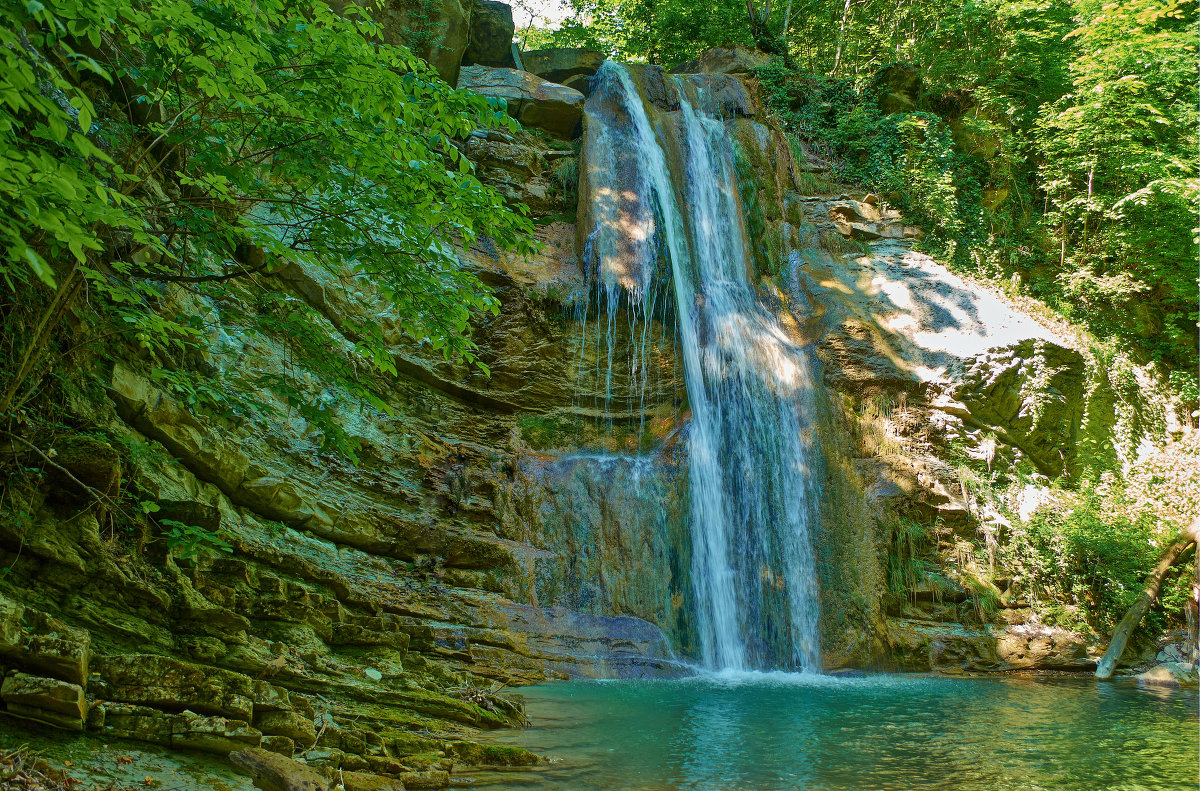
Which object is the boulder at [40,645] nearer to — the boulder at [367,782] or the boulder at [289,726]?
the boulder at [289,726]

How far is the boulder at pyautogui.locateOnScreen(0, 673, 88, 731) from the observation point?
2.84m

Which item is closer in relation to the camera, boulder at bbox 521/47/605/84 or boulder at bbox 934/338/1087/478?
boulder at bbox 934/338/1087/478

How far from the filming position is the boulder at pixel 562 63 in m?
18.1

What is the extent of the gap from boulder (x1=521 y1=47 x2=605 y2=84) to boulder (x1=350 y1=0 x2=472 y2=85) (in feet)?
11.2

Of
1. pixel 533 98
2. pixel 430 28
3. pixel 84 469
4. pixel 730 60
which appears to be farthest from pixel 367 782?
pixel 730 60

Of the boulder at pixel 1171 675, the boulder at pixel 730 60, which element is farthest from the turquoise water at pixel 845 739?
the boulder at pixel 730 60

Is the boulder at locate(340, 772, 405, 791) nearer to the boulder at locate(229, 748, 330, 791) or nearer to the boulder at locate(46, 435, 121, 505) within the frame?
the boulder at locate(229, 748, 330, 791)

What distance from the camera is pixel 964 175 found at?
17.5 metres

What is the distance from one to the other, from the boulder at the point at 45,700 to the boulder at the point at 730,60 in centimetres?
1934

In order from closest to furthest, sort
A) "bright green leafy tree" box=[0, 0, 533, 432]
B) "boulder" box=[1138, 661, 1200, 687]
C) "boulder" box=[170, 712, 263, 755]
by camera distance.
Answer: "boulder" box=[170, 712, 263, 755] < "bright green leafy tree" box=[0, 0, 533, 432] < "boulder" box=[1138, 661, 1200, 687]

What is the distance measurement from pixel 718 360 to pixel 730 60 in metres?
10.8

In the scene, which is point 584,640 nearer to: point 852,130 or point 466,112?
point 466,112

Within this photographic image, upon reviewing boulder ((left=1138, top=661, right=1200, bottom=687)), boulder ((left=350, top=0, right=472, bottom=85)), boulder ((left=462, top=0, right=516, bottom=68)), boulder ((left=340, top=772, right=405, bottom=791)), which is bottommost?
boulder ((left=1138, top=661, right=1200, bottom=687))

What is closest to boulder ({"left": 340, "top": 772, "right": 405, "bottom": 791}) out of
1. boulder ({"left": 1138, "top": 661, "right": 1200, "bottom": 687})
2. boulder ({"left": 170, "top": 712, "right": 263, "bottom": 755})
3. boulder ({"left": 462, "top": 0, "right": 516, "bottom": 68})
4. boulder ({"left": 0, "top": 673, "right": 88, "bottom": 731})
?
boulder ({"left": 170, "top": 712, "right": 263, "bottom": 755})
